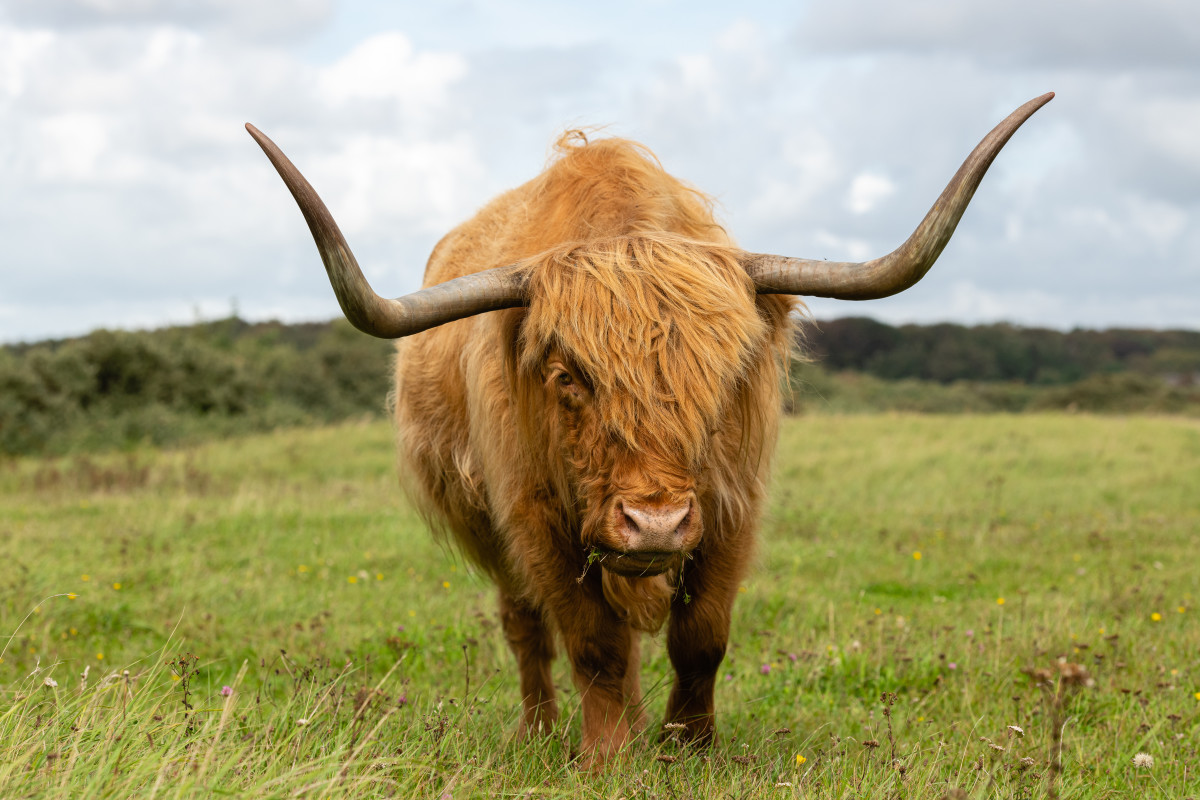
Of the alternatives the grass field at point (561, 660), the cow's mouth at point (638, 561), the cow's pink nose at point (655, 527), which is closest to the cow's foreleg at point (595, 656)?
the grass field at point (561, 660)

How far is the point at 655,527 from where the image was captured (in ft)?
9.23

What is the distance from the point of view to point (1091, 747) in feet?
11.8

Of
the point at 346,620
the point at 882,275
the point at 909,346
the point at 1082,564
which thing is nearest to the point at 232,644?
the point at 346,620

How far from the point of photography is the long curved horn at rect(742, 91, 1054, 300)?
122 inches

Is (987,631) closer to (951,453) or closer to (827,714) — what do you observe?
(827,714)

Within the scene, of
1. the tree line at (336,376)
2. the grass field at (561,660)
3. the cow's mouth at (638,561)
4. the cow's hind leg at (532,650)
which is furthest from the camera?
the tree line at (336,376)

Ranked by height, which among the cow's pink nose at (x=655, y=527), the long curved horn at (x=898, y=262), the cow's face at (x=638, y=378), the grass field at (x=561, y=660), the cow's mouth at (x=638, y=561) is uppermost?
the long curved horn at (x=898, y=262)

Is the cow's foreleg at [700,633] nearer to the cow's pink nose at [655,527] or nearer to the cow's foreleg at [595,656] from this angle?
the cow's foreleg at [595,656]

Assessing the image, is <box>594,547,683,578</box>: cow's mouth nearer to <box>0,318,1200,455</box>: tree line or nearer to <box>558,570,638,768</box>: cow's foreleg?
<box>558,570,638,768</box>: cow's foreleg

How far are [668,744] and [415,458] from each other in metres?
2.06

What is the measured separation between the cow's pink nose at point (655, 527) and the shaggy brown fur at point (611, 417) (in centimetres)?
3

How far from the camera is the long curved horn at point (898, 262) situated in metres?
3.09

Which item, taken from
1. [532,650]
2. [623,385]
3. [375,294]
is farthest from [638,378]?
[532,650]

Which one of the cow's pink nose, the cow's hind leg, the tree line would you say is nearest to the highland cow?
the cow's pink nose
